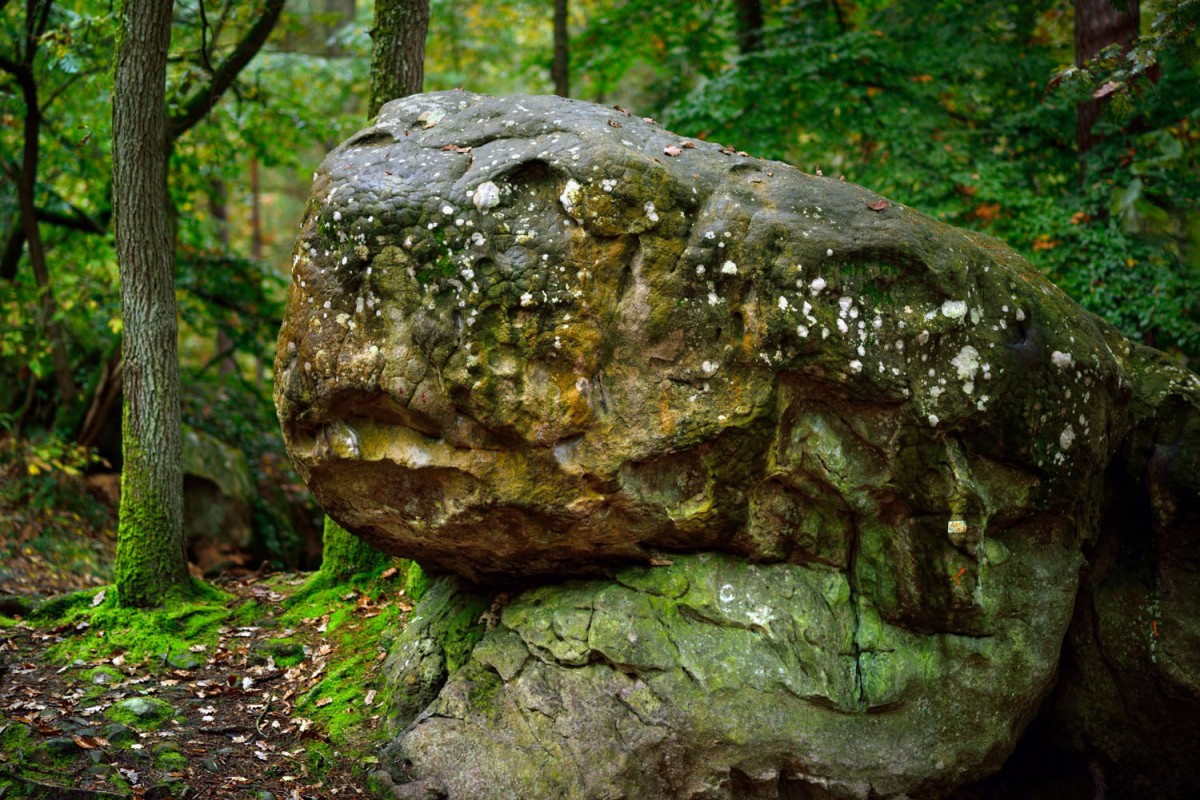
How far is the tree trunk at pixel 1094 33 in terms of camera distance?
8.28m

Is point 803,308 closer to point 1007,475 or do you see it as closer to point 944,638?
point 1007,475

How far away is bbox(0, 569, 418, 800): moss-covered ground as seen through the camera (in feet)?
16.0

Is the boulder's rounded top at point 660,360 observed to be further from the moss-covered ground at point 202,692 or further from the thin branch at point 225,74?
the thin branch at point 225,74

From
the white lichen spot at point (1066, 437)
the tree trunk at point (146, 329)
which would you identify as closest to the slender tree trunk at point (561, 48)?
the tree trunk at point (146, 329)

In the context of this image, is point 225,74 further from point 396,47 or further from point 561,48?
point 561,48

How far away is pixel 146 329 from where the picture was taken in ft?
22.1

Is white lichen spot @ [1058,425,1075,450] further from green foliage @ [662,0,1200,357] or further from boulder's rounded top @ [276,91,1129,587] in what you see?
green foliage @ [662,0,1200,357]

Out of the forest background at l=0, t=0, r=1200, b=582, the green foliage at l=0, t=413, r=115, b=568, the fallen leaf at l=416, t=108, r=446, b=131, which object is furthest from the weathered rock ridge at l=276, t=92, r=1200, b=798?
the green foliage at l=0, t=413, r=115, b=568

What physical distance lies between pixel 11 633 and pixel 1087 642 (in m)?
7.02

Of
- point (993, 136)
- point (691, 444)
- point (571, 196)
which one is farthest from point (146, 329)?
point (993, 136)

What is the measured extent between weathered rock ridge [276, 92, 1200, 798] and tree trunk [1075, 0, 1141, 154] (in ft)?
14.1

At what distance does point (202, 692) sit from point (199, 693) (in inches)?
0.8

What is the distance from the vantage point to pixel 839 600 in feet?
17.2

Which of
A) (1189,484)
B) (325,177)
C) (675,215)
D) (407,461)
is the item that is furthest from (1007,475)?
(325,177)
